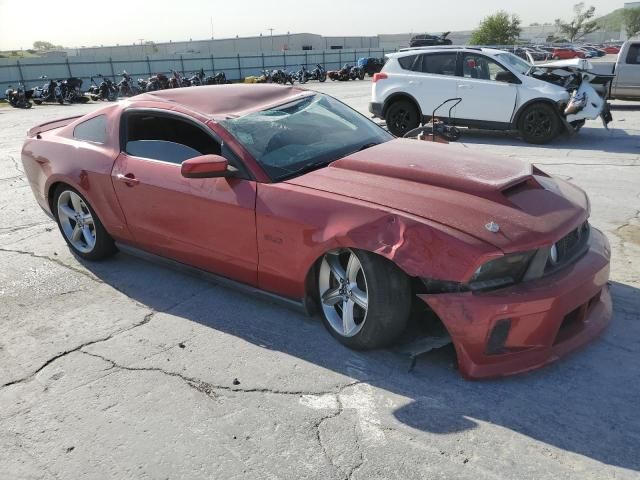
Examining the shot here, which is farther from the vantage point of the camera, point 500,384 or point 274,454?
point 500,384

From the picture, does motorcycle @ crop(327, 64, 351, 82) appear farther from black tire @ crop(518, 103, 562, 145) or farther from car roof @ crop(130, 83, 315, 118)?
car roof @ crop(130, 83, 315, 118)

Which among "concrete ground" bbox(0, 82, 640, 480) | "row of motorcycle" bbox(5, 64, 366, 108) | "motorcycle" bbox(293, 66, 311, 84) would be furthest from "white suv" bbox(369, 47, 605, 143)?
"motorcycle" bbox(293, 66, 311, 84)

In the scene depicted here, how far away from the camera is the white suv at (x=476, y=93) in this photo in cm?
956

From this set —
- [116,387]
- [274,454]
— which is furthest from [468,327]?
[116,387]

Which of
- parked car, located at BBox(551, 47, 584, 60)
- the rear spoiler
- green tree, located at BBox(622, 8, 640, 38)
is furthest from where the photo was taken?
green tree, located at BBox(622, 8, 640, 38)

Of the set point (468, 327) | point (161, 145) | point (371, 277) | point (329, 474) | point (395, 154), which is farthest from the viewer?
point (161, 145)

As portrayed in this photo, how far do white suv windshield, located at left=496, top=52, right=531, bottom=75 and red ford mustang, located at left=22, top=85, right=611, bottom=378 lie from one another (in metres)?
6.61

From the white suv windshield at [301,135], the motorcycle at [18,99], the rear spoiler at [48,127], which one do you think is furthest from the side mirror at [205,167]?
the motorcycle at [18,99]

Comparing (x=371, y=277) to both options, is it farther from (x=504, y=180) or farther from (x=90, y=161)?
(x=90, y=161)

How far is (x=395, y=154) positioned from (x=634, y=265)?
2192 mm

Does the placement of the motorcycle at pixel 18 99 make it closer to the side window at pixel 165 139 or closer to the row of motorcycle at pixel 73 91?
the row of motorcycle at pixel 73 91

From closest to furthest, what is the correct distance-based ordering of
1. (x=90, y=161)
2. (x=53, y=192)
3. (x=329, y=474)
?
1. (x=329, y=474)
2. (x=90, y=161)
3. (x=53, y=192)

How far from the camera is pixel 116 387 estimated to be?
121 inches

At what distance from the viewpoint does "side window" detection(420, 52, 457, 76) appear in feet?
34.0
